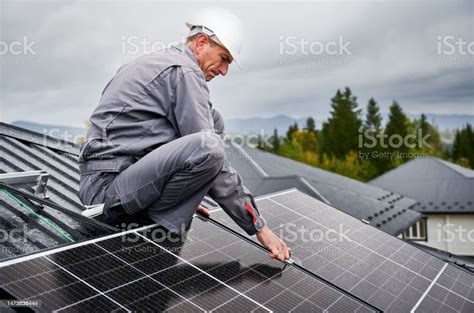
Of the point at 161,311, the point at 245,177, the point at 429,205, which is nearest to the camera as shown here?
the point at 161,311

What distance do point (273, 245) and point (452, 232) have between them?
114ft

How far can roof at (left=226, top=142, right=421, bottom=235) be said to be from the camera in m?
17.5

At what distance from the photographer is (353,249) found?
5.25m

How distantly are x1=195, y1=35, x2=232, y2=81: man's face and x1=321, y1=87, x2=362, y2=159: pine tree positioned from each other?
265 ft

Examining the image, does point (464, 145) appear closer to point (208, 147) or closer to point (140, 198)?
point (208, 147)

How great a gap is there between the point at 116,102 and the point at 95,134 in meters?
0.32

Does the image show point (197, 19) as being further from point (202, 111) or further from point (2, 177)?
point (2, 177)

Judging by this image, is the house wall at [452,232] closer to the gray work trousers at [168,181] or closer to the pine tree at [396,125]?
the gray work trousers at [168,181]

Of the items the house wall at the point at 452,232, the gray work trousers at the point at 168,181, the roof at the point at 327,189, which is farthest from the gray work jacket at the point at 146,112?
the house wall at the point at 452,232

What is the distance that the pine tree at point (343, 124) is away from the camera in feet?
275

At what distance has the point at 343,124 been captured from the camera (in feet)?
275

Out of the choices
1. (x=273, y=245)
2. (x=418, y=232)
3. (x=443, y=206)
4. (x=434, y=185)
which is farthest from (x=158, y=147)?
(x=434, y=185)

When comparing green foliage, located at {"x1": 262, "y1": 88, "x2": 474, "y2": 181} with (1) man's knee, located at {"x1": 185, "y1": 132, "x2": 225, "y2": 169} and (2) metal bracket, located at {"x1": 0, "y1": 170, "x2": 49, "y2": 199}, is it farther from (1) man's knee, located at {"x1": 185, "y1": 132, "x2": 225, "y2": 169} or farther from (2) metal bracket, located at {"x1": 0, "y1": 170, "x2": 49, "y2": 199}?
(1) man's knee, located at {"x1": 185, "y1": 132, "x2": 225, "y2": 169}

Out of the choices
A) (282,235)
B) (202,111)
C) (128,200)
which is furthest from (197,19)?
(282,235)
